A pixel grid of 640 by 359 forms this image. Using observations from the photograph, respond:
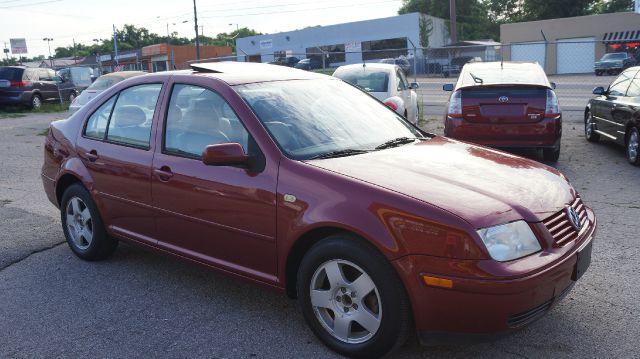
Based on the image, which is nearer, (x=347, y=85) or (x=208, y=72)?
(x=208, y=72)

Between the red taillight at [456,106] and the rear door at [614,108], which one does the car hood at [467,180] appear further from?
the rear door at [614,108]

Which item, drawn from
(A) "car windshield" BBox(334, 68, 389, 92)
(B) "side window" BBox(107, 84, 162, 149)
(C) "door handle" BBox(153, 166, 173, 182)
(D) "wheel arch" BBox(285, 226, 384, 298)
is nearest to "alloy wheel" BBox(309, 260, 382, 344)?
(D) "wheel arch" BBox(285, 226, 384, 298)

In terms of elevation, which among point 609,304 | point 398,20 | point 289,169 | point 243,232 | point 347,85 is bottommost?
point 609,304

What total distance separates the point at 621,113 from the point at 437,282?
7167 millimetres

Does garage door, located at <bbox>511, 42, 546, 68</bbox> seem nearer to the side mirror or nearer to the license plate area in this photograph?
the license plate area

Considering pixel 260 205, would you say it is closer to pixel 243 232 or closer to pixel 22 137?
pixel 243 232

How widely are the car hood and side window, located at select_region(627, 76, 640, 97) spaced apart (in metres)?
5.54

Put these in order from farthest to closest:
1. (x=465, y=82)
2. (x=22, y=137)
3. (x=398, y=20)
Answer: (x=398, y=20) < (x=22, y=137) < (x=465, y=82)

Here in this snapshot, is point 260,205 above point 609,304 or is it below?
above

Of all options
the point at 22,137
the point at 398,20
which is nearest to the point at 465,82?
the point at 22,137

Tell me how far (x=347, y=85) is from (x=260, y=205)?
1659mm

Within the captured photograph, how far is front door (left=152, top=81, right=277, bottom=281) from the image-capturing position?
3.49 meters

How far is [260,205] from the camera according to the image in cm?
345

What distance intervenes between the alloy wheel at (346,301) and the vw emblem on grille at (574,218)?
1.22 metres
